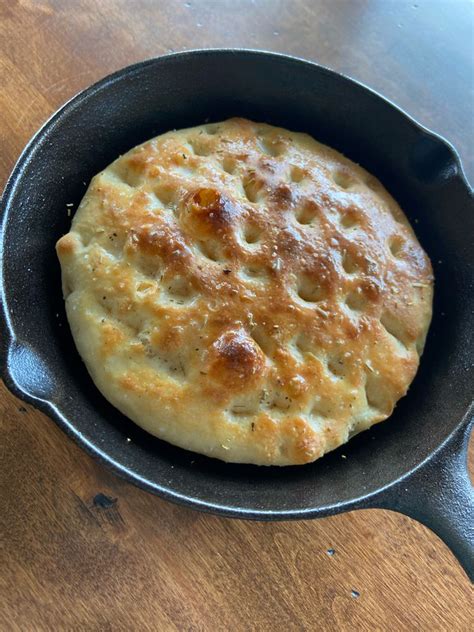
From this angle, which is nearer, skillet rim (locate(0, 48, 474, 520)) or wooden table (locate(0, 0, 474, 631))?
skillet rim (locate(0, 48, 474, 520))

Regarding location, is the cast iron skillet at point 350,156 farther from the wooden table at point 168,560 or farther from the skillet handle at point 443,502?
the wooden table at point 168,560

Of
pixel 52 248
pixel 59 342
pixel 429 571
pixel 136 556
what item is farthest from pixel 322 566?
pixel 52 248

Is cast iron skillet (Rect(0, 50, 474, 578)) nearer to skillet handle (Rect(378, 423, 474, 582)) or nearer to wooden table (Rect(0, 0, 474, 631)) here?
skillet handle (Rect(378, 423, 474, 582))

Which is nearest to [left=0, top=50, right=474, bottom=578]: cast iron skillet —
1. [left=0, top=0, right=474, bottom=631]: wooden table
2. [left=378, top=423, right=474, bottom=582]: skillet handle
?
[left=378, top=423, right=474, bottom=582]: skillet handle

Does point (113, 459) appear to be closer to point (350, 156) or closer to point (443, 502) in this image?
point (443, 502)

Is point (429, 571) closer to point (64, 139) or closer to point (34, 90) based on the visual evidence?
point (64, 139)

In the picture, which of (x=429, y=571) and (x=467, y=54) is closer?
(x=429, y=571)
